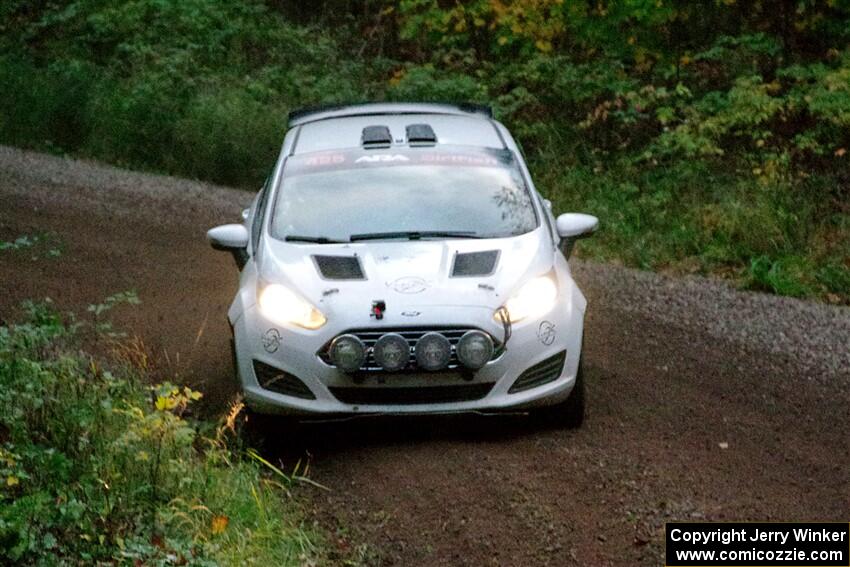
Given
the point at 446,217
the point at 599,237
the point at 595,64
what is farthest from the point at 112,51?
the point at 446,217

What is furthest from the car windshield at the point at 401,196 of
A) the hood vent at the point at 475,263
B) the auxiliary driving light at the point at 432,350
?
the auxiliary driving light at the point at 432,350

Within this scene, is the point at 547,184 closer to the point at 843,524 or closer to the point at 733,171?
the point at 733,171

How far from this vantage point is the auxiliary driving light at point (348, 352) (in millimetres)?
6930

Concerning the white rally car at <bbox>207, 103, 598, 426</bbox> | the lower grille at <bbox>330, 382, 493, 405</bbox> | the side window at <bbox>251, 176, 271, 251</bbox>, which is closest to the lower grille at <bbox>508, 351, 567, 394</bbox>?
the white rally car at <bbox>207, 103, 598, 426</bbox>

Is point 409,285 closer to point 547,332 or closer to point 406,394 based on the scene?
point 406,394

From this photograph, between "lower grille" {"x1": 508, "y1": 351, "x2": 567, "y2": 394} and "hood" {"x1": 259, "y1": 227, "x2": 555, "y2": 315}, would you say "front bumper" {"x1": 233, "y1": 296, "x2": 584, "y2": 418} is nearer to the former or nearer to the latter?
"lower grille" {"x1": 508, "y1": 351, "x2": 567, "y2": 394}

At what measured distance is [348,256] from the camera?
7527 mm

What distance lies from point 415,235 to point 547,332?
1.06 metres

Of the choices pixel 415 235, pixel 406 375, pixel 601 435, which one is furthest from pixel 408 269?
pixel 601 435

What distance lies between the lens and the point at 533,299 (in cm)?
731

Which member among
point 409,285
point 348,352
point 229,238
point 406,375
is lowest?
point 406,375

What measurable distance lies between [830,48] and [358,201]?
32.0ft

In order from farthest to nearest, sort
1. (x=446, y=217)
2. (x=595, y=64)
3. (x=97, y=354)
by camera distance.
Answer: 1. (x=595, y=64)
2. (x=97, y=354)
3. (x=446, y=217)

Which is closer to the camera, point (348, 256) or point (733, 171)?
point (348, 256)
